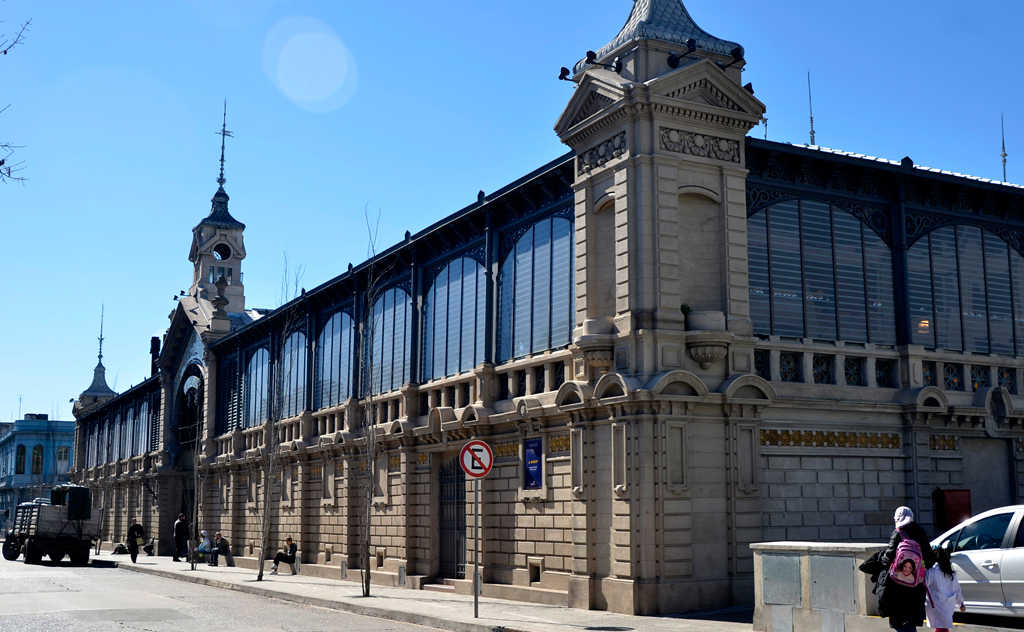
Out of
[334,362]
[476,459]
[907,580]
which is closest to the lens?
[907,580]

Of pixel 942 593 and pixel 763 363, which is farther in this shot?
pixel 763 363

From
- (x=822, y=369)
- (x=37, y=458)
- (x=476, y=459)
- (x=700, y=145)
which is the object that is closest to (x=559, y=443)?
(x=476, y=459)

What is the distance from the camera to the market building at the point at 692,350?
19828 mm

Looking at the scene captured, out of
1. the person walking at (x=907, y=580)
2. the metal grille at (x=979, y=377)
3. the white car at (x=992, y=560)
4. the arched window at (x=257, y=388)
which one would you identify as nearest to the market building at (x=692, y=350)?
the metal grille at (x=979, y=377)

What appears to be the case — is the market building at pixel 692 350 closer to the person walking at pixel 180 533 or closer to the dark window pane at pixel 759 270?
the dark window pane at pixel 759 270

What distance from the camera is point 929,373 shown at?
2323 cm

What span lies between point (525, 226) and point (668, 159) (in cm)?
595

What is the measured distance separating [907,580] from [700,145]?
11818 mm

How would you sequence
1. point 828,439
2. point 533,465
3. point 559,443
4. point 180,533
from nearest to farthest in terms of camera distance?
point 828,439, point 559,443, point 533,465, point 180,533

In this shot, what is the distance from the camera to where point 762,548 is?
15.5 metres

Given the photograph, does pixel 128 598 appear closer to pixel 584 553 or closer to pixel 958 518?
pixel 584 553

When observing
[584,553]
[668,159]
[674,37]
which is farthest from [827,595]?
[674,37]

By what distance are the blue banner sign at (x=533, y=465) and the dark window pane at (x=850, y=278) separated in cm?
710

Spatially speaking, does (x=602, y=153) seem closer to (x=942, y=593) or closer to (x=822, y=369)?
(x=822, y=369)
